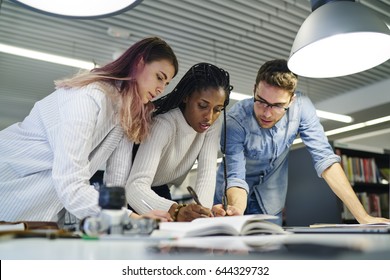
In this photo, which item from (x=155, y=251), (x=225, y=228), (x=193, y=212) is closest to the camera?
(x=155, y=251)

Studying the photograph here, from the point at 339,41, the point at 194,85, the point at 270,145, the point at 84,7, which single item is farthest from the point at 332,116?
the point at 84,7

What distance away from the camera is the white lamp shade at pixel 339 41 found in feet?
4.13

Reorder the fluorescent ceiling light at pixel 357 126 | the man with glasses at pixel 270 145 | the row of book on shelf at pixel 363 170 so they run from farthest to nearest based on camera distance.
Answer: the fluorescent ceiling light at pixel 357 126
the row of book on shelf at pixel 363 170
the man with glasses at pixel 270 145

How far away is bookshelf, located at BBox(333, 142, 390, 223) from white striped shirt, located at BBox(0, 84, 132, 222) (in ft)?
9.50

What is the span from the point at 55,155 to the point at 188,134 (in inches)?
23.3

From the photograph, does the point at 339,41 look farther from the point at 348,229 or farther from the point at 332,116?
the point at 332,116

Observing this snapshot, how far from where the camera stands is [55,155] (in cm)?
107

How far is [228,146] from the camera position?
171cm

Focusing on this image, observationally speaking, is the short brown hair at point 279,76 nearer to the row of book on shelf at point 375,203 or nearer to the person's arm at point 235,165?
the person's arm at point 235,165

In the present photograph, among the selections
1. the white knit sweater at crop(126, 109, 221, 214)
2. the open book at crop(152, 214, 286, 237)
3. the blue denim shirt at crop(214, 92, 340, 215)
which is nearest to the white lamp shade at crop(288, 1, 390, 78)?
the blue denim shirt at crop(214, 92, 340, 215)

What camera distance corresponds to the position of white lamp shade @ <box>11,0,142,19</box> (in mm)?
1158

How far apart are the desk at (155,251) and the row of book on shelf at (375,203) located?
135 inches

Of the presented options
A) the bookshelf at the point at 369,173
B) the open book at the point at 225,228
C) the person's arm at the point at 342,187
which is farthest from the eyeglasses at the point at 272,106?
the bookshelf at the point at 369,173

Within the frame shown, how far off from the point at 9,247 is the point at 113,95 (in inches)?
29.2
